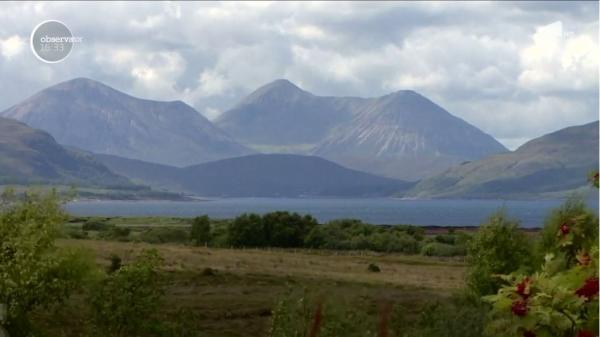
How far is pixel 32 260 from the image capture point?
1038 inches

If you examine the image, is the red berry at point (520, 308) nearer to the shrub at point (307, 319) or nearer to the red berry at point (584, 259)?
the red berry at point (584, 259)

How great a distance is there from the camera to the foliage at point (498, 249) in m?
43.8

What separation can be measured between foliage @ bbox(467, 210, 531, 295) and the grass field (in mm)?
3722

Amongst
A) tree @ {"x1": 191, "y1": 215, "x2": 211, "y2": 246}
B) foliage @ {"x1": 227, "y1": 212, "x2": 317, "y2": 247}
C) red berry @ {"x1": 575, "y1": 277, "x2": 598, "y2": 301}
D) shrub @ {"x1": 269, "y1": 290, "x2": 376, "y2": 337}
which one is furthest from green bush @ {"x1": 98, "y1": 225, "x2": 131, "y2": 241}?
red berry @ {"x1": 575, "y1": 277, "x2": 598, "y2": 301}

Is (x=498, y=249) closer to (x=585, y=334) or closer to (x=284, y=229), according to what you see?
(x=585, y=334)

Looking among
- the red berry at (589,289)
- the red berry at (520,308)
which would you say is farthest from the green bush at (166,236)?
the red berry at (589,289)

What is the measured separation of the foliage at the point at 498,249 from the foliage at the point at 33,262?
22747mm

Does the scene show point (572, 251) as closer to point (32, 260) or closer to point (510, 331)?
point (510, 331)

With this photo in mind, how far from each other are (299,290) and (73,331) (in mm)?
19446

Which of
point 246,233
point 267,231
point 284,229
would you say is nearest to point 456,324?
point 284,229

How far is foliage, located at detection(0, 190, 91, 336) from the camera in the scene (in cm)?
2623

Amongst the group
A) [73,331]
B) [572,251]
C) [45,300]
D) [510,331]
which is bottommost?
[73,331]

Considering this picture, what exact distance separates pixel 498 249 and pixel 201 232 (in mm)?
61587

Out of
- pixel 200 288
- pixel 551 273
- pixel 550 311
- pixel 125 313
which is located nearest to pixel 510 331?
pixel 550 311
